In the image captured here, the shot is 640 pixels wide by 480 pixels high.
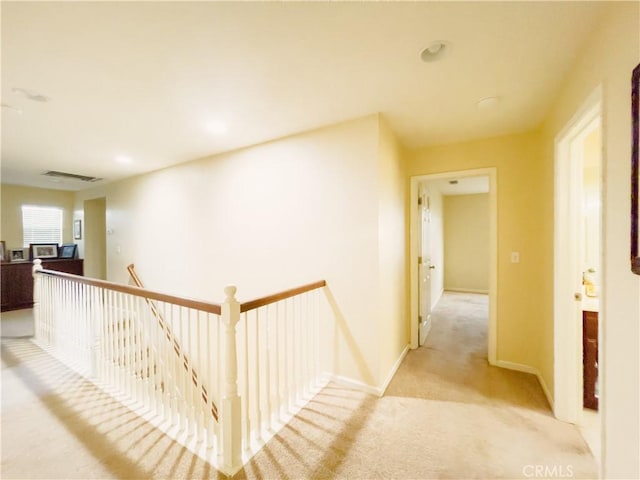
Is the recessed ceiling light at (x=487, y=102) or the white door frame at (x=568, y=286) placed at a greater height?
the recessed ceiling light at (x=487, y=102)

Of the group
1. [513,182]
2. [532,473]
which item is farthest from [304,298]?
[513,182]

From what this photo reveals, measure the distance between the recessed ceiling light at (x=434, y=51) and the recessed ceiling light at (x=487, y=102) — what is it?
0.72 meters

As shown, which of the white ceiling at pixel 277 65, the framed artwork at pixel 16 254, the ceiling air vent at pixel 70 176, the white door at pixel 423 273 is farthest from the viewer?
the framed artwork at pixel 16 254

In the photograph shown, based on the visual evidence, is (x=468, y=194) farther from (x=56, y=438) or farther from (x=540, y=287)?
(x=56, y=438)

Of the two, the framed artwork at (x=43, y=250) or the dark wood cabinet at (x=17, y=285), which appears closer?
the dark wood cabinet at (x=17, y=285)

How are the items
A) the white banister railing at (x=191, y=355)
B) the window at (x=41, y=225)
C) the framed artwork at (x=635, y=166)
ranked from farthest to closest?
the window at (x=41, y=225) < the white banister railing at (x=191, y=355) < the framed artwork at (x=635, y=166)

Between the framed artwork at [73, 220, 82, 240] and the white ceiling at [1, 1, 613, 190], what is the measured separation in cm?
361

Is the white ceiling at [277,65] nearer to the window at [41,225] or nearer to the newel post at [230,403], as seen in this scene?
the newel post at [230,403]

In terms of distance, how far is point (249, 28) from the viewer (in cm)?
131

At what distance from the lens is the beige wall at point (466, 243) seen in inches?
247

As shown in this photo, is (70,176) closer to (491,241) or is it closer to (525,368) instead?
(491,241)

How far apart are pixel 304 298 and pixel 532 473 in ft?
5.80

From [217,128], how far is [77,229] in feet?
17.5

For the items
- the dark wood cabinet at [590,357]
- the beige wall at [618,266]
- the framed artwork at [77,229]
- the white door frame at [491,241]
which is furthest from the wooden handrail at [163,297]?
the framed artwork at [77,229]
